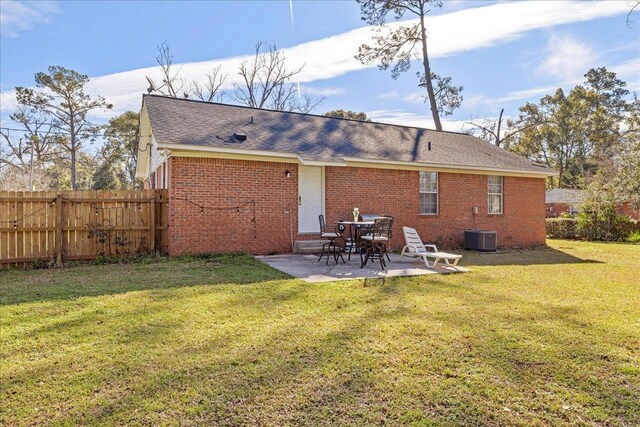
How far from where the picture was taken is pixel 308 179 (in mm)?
11203

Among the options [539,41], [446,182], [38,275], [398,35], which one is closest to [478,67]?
[539,41]

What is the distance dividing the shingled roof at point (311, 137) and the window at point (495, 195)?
1.93 ft

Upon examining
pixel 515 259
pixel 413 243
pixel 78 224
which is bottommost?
pixel 515 259

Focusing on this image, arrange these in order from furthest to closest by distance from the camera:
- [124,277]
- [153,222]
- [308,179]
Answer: [308,179]
[153,222]
[124,277]

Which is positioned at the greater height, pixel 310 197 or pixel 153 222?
pixel 310 197

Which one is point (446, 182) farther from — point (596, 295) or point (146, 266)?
point (146, 266)

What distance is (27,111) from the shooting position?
3122cm

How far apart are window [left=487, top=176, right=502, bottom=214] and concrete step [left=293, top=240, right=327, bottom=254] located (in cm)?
725

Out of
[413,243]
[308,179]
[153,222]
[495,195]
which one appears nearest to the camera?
[153,222]

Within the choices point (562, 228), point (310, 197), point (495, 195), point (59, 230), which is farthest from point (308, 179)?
point (562, 228)

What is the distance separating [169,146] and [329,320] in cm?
637

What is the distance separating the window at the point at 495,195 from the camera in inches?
569

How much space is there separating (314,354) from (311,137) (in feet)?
31.3

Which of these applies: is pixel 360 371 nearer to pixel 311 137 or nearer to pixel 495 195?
pixel 311 137
